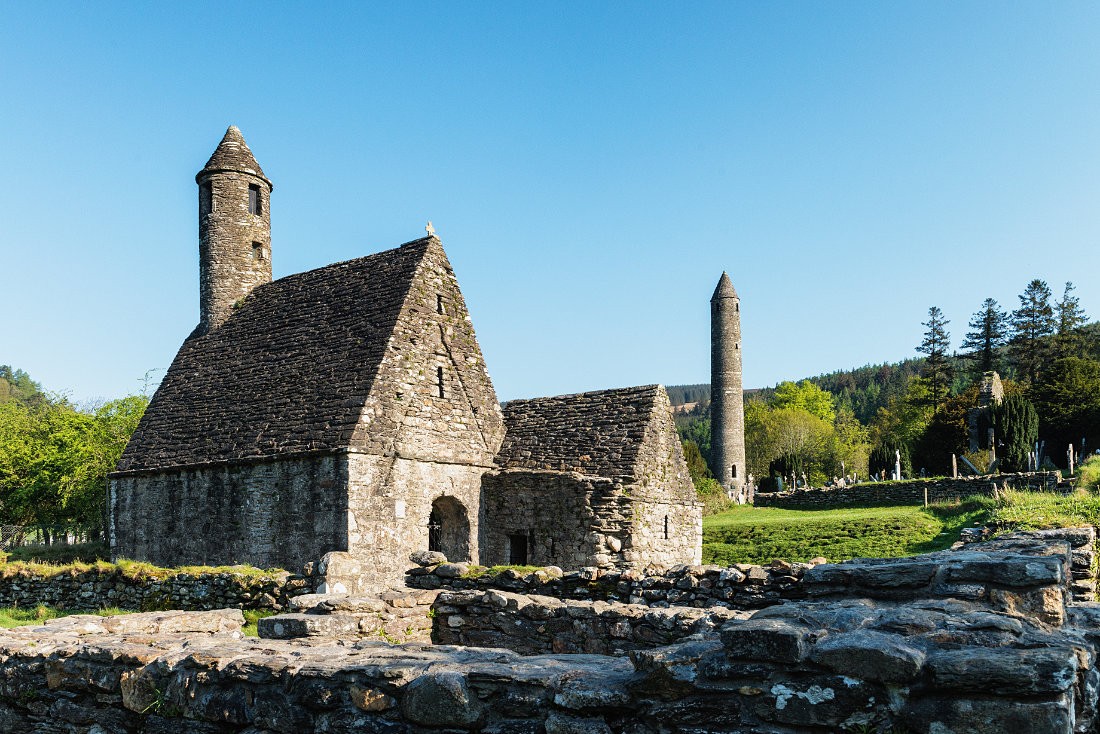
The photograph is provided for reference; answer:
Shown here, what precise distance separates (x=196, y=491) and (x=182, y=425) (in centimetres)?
268

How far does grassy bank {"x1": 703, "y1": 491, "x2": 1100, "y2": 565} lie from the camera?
17.2 meters

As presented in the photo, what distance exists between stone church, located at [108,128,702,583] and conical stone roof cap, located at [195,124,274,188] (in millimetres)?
5243

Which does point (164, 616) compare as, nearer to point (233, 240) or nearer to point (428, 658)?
point (428, 658)

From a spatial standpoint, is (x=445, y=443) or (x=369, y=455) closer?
(x=369, y=455)

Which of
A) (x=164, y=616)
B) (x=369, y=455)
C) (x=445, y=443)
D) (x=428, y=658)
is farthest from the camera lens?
(x=445, y=443)

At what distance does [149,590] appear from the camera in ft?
50.5

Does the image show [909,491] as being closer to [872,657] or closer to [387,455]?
[387,455]

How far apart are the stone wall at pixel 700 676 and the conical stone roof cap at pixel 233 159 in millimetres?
21255

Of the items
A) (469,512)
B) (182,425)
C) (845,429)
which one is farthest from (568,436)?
(845,429)

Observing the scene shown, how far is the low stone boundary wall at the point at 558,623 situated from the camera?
8484 millimetres

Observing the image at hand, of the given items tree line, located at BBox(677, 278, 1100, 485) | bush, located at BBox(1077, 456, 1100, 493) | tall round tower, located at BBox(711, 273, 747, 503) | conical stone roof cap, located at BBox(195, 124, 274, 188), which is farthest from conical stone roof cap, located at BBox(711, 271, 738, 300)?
conical stone roof cap, located at BBox(195, 124, 274, 188)

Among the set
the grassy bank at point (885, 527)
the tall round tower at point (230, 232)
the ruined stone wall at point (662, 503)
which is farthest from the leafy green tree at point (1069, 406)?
the tall round tower at point (230, 232)

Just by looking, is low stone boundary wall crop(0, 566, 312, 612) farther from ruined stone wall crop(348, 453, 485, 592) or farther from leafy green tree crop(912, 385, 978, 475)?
leafy green tree crop(912, 385, 978, 475)

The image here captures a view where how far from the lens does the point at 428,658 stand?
554 cm
